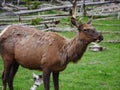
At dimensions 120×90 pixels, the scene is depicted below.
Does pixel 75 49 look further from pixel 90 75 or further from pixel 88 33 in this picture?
pixel 90 75

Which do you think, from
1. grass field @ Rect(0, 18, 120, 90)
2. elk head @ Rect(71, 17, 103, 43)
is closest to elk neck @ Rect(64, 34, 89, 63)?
elk head @ Rect(71, 17, 103, 43)

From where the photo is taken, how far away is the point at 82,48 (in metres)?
9.69

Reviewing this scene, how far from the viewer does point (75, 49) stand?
9734 millimetres

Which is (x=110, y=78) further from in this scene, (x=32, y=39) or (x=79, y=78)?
(x=32, y=39)

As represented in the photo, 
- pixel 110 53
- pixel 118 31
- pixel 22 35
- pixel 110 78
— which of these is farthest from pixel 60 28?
pixel 22 35

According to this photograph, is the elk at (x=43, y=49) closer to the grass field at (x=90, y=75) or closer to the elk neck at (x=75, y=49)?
the elk neck at (x=75, y=49)

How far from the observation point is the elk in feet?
31.5

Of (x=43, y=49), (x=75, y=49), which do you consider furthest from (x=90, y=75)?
(x=43, y=49)

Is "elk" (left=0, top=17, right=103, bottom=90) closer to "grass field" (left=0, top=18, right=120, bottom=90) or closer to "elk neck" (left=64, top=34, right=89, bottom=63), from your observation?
"elk neck" (left=64, top=34, right=89, bottom=63)

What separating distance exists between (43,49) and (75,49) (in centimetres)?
81

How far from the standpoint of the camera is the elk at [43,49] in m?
9.61

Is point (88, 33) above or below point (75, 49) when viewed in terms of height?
above

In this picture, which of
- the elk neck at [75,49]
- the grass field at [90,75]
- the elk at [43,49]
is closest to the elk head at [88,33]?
the elk at [43,49]

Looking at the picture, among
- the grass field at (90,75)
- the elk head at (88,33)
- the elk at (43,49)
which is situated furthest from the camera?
the grass field at (90,75)
